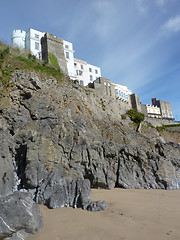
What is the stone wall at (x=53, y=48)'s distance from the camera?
977 inches

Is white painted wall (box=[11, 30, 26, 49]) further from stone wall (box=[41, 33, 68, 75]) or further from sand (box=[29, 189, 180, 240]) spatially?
sand (box=[29, 189, 180, 240])

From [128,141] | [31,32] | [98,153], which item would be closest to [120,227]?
[98,153]

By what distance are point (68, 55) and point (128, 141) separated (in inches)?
847

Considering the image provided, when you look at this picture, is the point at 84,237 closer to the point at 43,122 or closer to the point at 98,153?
the point at 98,153

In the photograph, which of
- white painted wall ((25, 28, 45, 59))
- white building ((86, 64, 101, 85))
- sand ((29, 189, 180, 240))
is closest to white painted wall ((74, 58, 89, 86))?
white building ((86, 64, 101, 85))

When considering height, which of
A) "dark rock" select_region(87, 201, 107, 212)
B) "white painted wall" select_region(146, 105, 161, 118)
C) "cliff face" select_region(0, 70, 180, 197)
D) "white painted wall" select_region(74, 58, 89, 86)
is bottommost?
"dark rock" select_region(87, 201, 107, 212)

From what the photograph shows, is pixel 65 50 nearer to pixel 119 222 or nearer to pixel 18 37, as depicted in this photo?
pixel 18 37

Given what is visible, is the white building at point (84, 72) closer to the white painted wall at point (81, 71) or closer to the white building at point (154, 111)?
the white painted wall at point (81, 71)

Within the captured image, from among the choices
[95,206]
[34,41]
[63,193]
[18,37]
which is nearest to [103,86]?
[34,41]

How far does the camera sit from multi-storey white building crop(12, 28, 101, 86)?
90.8ft

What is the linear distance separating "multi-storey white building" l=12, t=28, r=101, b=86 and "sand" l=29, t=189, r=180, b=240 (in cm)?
2261

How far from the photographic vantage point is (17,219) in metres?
5.01

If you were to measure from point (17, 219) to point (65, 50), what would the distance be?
31683 mm

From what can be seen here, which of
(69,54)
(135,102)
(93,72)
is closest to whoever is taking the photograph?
(69,54)
